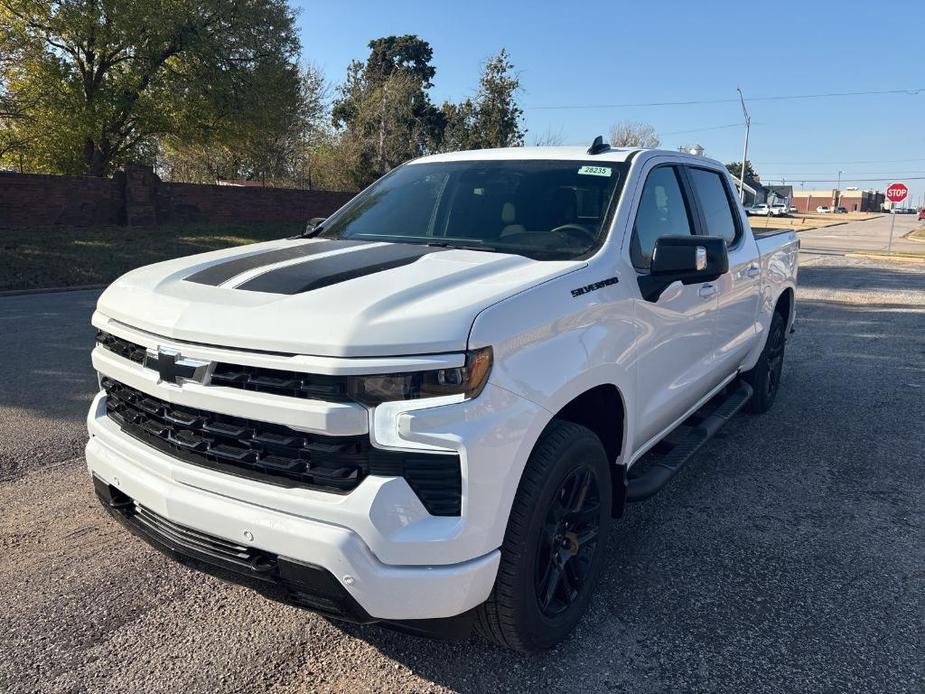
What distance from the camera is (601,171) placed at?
3.54 m

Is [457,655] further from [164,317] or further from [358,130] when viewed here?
[358,130]

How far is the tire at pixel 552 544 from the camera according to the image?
2.35 meters

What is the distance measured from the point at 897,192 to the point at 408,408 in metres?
28.6

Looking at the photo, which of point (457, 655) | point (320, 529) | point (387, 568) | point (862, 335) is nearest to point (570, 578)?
point (457, 655)

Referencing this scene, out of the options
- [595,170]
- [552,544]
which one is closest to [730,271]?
[595,170]

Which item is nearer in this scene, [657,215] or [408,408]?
[408,408]

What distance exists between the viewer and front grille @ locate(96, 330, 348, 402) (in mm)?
2115

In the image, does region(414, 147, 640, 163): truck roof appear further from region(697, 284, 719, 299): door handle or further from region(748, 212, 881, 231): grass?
region(748, 212, 881, 231): grass

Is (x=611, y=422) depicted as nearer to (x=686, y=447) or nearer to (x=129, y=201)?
(x=686, y=447)

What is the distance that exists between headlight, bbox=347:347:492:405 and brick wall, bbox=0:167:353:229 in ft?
65.6

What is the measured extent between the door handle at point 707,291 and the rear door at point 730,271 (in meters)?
0.06

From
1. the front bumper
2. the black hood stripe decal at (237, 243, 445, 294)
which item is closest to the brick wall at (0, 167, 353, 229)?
the black hood stripe decal at (237, 243, 445, 294)

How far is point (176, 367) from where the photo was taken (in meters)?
2.35

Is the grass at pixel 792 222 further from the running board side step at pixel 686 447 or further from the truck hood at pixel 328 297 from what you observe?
the truck hood at pixel 328 297
